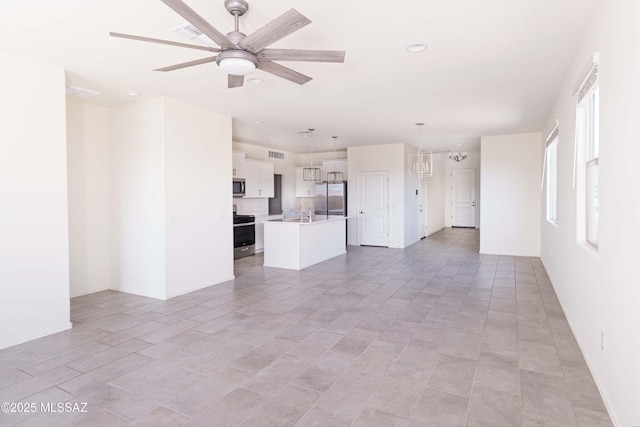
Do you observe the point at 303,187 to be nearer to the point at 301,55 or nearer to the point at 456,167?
the point at 456,167

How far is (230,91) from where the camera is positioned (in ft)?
14.4

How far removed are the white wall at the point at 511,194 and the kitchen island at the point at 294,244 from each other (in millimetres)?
3676

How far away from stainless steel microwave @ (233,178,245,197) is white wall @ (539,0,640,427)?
6.26 meters

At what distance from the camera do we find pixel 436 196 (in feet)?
41.5

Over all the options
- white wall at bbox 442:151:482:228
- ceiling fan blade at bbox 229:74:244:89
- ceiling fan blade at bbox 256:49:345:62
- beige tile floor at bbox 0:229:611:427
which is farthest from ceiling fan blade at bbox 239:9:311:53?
white wall at bbox 442:151:482:228

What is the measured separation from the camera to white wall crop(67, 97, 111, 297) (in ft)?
16.0

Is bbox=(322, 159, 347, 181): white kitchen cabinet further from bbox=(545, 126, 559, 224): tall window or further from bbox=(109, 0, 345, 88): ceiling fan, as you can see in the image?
bbox=(109, 0, 345, 88): ceiling fan

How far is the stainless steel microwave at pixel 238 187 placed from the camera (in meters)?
7.84

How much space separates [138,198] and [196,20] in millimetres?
3482

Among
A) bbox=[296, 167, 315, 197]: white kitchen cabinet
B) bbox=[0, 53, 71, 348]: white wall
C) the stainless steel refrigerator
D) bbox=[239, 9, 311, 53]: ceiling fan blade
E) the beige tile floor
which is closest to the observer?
bbox=[239, 9, 311, 53]: ceiling fan blade

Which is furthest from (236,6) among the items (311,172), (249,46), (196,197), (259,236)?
(259,236)

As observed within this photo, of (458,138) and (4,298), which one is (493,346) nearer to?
(4,298)

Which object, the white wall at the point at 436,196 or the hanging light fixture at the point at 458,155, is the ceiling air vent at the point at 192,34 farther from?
the hanging light fixture at the point at 458,155

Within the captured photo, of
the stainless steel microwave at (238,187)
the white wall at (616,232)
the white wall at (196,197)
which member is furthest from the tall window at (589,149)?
the stainless steel microwave at (238,187)
